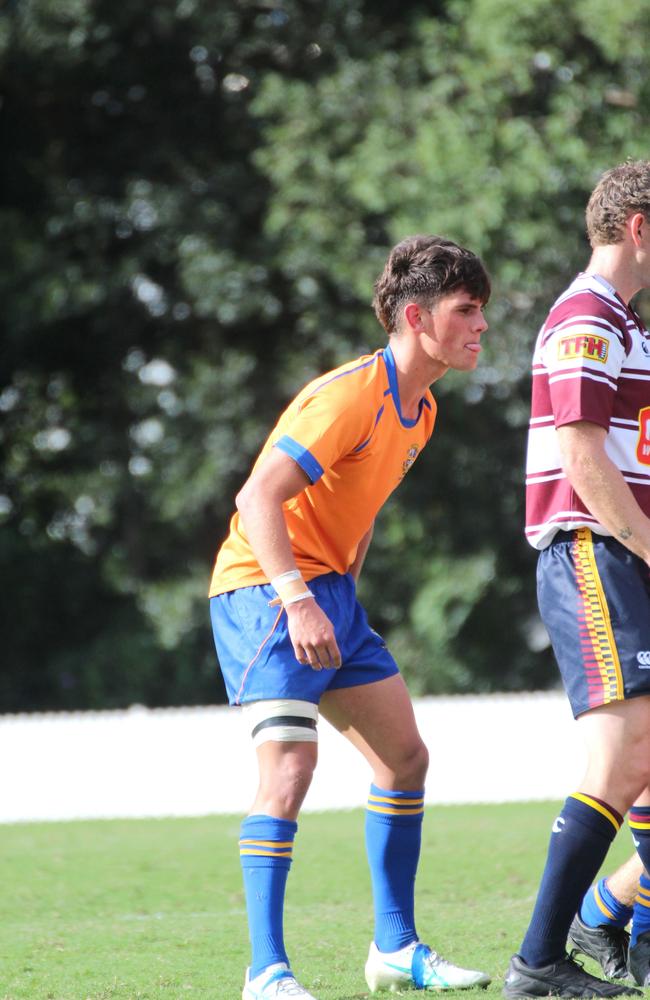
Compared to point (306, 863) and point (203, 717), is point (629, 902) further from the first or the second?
point (203, 717)

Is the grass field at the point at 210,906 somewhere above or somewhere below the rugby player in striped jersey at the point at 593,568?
below

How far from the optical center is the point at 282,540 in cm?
390

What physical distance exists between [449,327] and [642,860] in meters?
1.66

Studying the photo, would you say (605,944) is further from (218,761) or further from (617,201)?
(218,761)

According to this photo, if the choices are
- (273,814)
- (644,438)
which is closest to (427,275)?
(644,438)

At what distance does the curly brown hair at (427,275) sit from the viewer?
423cm

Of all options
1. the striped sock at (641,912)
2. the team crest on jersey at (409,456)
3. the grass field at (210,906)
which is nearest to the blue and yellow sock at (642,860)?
the striped sock at (641,912)

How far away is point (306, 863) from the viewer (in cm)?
780

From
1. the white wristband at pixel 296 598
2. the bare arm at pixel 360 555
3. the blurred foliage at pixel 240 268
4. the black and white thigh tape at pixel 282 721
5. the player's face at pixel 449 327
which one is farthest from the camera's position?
the blurred foliage at pixel 240 268

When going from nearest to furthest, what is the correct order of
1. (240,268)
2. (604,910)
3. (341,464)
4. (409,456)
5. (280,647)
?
(280,647) → (341,464) → (409,456) → (604,910) → (240,268)

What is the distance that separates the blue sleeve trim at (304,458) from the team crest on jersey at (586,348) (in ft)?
2.40

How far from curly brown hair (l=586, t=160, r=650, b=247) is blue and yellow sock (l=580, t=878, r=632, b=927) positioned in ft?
6.59

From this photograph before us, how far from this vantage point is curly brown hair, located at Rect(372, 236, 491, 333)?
4.23 meters

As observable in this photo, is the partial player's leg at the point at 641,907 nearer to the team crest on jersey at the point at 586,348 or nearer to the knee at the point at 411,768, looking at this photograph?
the knee at the point at 411,768
